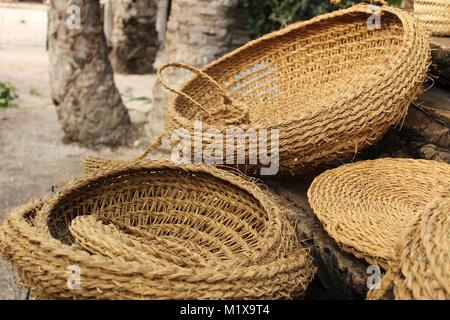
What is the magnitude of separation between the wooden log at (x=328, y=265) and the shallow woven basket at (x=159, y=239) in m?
0.13

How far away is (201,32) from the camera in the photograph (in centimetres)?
405

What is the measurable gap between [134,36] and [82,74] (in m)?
2.72

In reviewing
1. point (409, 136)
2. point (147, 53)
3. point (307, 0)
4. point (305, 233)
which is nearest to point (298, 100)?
point (409, 136)

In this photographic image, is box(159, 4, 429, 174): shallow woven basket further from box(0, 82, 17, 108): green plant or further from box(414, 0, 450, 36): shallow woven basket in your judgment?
box(0, 82, 17, 108): green plant

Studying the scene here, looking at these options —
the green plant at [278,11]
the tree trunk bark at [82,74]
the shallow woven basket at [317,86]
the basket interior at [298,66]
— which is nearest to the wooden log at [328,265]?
the shallow woven basket at [317,86]

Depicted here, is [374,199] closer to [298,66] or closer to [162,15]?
[298,66]

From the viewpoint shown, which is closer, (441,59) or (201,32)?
(441,59)

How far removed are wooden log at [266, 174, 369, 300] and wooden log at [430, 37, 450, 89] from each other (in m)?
0.85

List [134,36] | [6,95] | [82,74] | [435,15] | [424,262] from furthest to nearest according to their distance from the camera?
[134,36] → [6,95] → [82,74] → [435,15] → [424,262]

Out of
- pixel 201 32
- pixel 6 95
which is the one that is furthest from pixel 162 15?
pixel 201 32

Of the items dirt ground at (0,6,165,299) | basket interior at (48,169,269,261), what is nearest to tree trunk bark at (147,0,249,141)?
dirt ground at (0,6,165,299)

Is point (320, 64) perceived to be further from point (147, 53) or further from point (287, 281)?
point (147, 53)

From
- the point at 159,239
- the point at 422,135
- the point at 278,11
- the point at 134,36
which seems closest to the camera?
the point at 159,239

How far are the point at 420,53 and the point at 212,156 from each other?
0.77m
